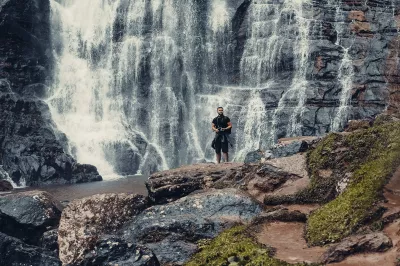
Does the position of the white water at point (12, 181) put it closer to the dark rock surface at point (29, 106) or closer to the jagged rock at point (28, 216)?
the dark rock surface at point (29, 106)

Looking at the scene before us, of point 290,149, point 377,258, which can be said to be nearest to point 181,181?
point 290,149

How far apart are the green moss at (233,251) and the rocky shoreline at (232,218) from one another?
0.07 ft

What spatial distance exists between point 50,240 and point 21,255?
0.89m

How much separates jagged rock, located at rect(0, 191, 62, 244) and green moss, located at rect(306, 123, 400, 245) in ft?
21.5

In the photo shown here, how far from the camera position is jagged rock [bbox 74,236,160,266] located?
392 inches

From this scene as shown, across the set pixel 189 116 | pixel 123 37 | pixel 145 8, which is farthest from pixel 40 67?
pixel 189 116

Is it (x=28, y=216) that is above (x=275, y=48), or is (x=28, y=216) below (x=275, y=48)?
below

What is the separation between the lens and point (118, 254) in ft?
33.3

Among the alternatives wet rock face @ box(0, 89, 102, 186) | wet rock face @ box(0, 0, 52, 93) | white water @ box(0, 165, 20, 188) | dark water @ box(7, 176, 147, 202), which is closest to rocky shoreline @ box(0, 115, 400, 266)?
dark water @ box(7, 176, 147, 202)

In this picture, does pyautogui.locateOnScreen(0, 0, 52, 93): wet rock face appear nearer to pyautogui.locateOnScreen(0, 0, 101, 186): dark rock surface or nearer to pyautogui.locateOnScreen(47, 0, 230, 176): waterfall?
pyautogui.locateOnScreen(0, 0, 101, 186): dark rock surface

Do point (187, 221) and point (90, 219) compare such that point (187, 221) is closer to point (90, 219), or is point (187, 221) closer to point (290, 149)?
point (90, 219)

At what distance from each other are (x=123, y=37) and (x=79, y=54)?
3.61 metres

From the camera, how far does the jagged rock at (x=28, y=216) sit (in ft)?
42.2

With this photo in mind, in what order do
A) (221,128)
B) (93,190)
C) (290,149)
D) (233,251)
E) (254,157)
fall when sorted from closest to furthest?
(233,251), (290,149), (221,128), (254,157), (93,190)
